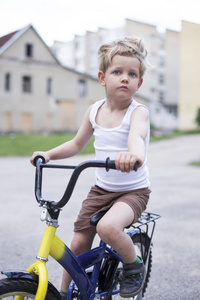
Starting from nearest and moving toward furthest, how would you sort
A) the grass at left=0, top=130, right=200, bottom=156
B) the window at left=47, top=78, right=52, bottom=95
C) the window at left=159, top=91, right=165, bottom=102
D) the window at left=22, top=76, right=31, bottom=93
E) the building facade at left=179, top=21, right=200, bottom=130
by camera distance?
the grass at left=0, top=130, right=200, bottom=156 < the window at left=22, top=76, right=31, bottom=93 < the window at left=47, top=78, right=52, bottom=95 < the building facade at left=179, top=21, right=200, bottom=130 < the window at left=159, top=91, right=165, bottom=102

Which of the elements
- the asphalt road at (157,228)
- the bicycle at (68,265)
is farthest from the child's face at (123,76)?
the asphalt road at (157,228)

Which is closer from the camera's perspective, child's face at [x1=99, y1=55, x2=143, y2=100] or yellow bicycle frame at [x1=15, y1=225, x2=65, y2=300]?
yellow bicycle frame at [x1=15, y1=225, x2=65, y2=300]

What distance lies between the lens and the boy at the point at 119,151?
1.94 metres

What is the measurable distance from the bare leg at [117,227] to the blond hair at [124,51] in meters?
0.65

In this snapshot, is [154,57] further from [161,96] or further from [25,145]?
[25,145]

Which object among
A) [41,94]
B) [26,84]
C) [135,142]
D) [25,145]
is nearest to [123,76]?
[135,142]

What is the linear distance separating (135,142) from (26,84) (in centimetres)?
2292

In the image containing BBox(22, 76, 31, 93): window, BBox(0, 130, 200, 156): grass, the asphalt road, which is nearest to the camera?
the asphalt road

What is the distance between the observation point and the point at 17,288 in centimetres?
164

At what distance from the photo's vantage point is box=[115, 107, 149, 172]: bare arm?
161cm

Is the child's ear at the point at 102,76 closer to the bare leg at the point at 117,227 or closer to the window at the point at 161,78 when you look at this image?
the bare leg at the point at 117,227

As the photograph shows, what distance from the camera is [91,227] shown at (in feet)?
6.97

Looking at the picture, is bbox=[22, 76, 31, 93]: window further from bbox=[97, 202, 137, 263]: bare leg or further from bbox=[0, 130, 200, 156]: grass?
bbox=[97, 202, 137, 263]: bare leg

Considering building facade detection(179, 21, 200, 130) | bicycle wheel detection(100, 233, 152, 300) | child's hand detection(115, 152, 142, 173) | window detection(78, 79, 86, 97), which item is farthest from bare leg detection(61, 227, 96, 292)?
building facade detection(179, 21, 200, 130)
